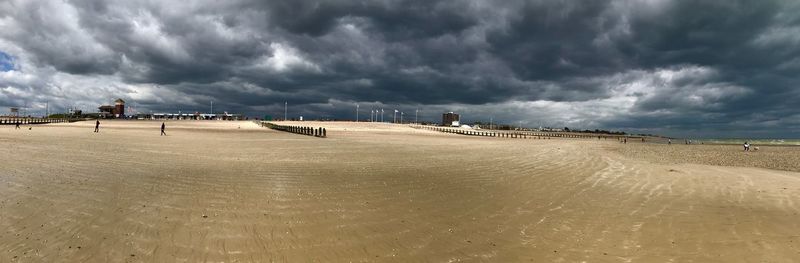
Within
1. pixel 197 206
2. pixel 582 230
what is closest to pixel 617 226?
pixel 582 230

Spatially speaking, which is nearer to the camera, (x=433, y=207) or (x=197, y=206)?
(x=197, y=206)

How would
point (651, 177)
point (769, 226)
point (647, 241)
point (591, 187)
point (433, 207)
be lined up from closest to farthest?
point (647, 241) < point (769, 226) < point (433, 207) < point (591, 187) < point (651, 177)

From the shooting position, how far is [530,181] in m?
15.0

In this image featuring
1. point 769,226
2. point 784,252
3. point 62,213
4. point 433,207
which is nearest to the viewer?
point 784,252

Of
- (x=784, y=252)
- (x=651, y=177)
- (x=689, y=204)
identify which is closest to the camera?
(x=784, y=252)

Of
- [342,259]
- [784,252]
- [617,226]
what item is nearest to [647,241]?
[617,226]

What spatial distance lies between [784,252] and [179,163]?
1890cm

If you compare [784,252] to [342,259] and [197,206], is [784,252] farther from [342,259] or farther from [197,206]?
[197,206]

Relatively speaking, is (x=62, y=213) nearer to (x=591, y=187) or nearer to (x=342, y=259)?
(x=342, y=259)

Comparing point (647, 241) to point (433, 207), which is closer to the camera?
point (647, 241)

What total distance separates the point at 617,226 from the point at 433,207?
12.9 ft

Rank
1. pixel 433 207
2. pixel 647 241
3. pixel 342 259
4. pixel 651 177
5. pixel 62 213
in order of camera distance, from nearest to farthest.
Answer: pixel 342 259 < pixel 647 241 < pixel 62 213 < pixel 433 207 < pixel 651 177

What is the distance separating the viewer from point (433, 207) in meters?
A: 10.1

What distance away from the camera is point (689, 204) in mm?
11461
